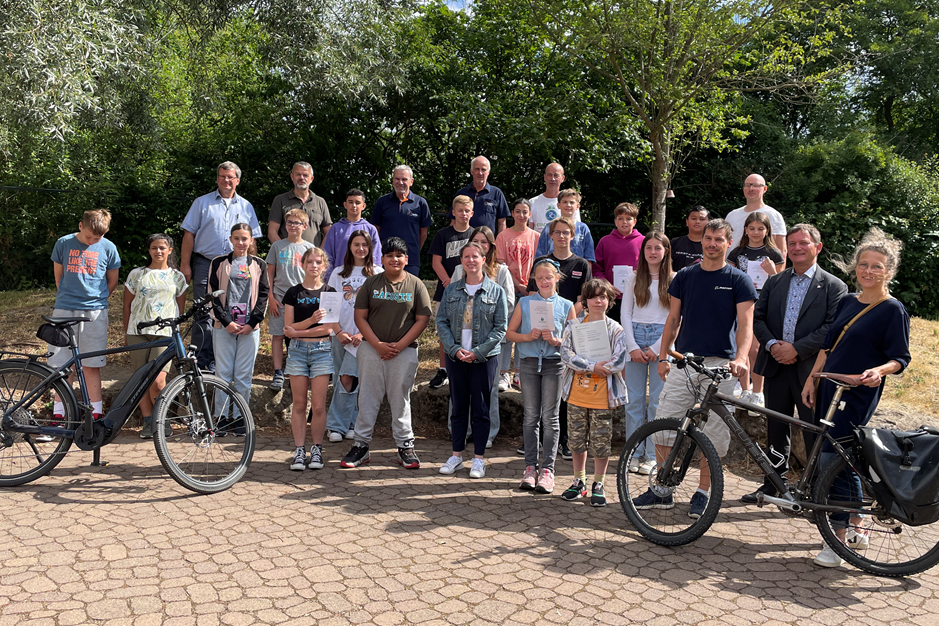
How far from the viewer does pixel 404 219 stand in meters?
7.89

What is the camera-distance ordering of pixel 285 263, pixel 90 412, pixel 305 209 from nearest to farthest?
pixel 90 412
pixel 285 263
pixel 305 209

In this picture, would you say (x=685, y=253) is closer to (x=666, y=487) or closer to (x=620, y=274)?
(x=620, y=274)

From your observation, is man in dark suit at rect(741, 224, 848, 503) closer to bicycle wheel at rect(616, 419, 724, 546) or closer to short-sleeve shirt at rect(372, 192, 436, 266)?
bicycle wheel at rect(616, 419, 724, 546)

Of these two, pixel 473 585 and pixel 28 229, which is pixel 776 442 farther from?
pixel 28 229

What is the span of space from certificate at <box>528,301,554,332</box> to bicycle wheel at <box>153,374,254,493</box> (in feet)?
7.38

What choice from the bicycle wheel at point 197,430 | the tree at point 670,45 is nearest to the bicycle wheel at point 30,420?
the bicycle wheel at point 197,430

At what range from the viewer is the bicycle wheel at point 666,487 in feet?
15.5

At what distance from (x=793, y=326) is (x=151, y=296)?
519 centimetres

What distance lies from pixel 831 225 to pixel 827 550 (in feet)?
37.8

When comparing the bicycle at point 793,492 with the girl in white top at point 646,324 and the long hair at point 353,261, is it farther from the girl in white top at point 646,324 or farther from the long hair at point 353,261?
the long hair at point 353,261

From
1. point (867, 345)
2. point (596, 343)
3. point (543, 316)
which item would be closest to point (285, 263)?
point (543, 316)

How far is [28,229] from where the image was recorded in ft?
45.7

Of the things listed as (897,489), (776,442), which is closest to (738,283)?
(776,442)

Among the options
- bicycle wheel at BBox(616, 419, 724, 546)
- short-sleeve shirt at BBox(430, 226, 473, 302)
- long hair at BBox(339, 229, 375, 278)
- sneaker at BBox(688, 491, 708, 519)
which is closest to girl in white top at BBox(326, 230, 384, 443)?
long hair at BBox(339, 229, 375, 278)
